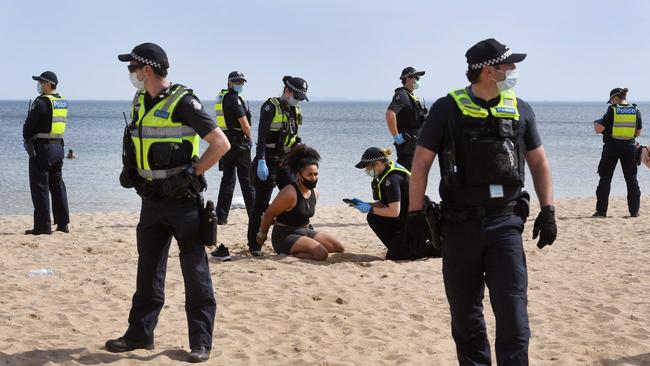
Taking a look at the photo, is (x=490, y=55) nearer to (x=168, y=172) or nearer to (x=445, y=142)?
(x=445, y=142)

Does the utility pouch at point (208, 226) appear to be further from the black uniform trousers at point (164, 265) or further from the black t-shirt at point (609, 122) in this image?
the black t-shirt at point (609, 122)

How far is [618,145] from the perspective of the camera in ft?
43.1

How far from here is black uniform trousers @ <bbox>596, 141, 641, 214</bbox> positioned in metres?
13.1

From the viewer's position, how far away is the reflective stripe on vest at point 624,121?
12906 mm

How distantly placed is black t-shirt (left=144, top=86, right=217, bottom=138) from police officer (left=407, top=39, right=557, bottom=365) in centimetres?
137

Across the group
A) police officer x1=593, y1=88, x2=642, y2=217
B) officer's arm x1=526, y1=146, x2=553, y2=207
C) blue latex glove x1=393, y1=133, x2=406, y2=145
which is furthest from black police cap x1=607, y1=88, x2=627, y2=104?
officer's arm x1=526, y1=146, x2=553, y2=207

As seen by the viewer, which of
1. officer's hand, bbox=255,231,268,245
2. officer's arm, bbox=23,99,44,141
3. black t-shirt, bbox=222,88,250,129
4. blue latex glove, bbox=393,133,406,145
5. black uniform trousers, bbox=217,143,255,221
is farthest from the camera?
black t-shirt, bbox=222,88,250,129

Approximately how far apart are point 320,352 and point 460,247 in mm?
1736

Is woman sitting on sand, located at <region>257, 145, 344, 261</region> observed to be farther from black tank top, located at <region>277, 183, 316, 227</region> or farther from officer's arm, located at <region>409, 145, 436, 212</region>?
officer's arm, located at <region>409, 145, 436, 212</region>

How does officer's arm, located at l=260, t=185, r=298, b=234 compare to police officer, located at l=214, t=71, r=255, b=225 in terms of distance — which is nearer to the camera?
officer's arm, located at l=260, t=185, r=298, b=234

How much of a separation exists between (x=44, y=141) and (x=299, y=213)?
12.2 feet

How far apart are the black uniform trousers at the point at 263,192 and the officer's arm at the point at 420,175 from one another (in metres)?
4.91

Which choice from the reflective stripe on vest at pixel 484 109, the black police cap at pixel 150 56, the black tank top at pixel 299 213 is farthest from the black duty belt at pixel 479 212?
the black tank top at pixel 299 213

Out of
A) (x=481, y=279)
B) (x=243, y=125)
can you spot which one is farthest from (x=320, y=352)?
(x=243, y=125)
